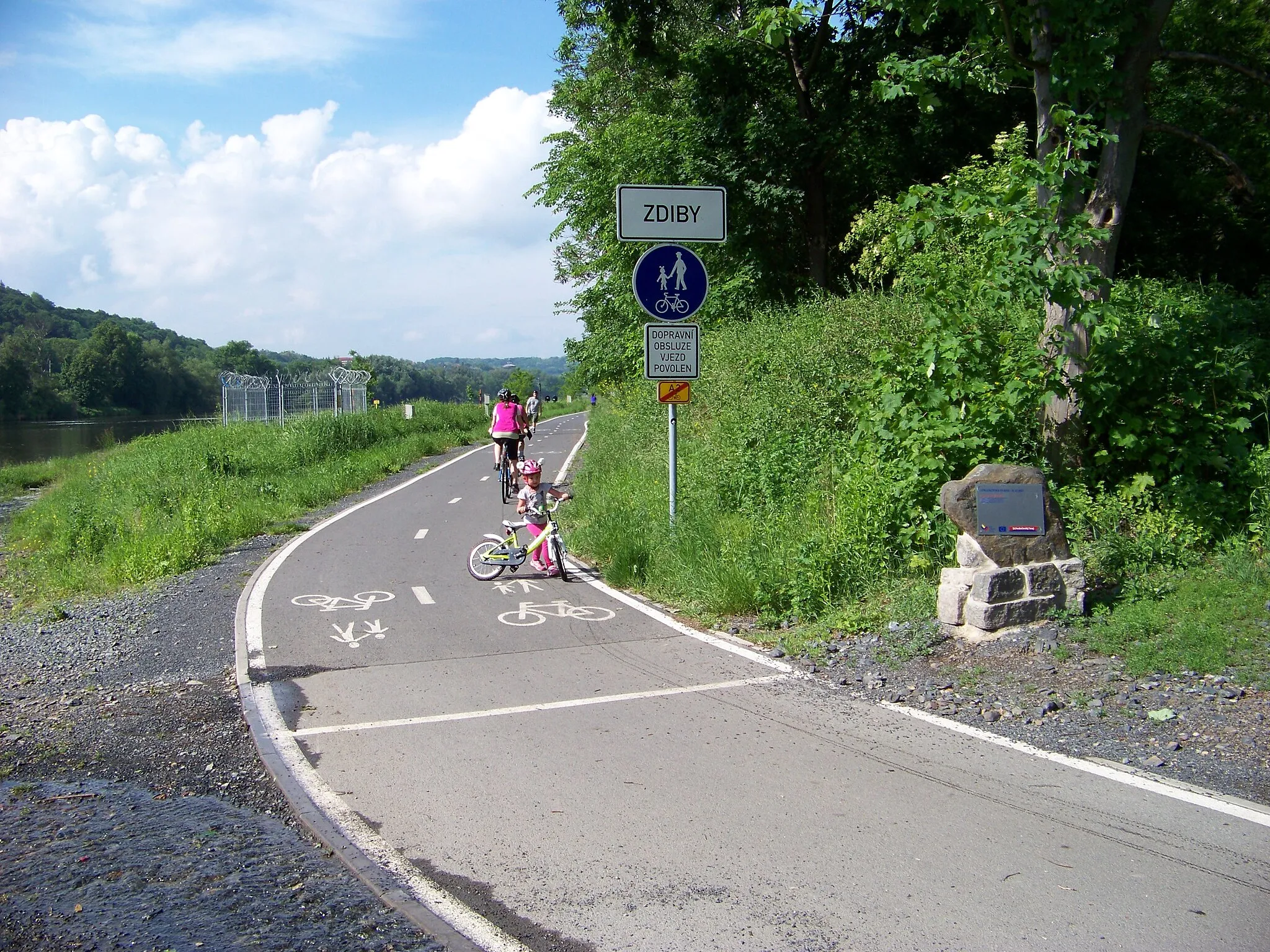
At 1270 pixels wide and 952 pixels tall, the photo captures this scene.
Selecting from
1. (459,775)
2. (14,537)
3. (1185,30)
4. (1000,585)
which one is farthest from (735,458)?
(14,537)

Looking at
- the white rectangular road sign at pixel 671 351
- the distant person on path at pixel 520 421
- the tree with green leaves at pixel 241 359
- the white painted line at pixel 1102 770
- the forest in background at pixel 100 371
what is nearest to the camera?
the white painted line at pixel 1102 770

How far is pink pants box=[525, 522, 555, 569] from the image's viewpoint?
35.8ft

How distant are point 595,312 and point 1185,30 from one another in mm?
14869

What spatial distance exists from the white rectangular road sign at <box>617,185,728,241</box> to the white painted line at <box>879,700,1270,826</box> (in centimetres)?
586

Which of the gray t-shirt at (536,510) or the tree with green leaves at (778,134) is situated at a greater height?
the tree with green leaves at (778,134)

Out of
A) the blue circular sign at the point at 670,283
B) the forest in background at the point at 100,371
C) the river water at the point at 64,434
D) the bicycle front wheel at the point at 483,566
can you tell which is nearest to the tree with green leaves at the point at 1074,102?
the blue circular sign at the point at 670,283

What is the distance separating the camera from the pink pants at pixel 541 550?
1092 cm

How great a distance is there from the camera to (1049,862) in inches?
159

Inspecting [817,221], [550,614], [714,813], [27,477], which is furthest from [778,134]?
[27,477]

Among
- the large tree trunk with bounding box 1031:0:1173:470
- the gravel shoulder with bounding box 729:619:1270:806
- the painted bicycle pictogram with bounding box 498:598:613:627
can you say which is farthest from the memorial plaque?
the painted bicycle pictogram with bounding box 498:598:613:627

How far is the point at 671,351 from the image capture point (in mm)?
10531

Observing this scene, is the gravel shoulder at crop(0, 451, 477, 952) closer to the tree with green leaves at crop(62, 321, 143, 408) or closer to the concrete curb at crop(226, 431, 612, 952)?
the concrete curb at crop(226, 431, 612, 952)

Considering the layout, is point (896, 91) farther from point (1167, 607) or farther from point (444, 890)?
point (444, 890)

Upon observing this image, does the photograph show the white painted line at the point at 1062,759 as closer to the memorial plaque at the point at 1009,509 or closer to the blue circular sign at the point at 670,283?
the memorial plaque at the point at 1009,509
